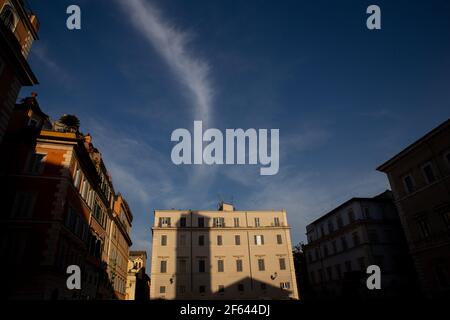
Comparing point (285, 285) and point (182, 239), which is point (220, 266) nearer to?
point (182, 239)

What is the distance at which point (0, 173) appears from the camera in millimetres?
19922

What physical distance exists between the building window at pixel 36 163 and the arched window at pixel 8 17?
8708 millimetres

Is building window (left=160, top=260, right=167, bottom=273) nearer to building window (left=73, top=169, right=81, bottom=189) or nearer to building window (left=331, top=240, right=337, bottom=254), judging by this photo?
building window (left=73, top=169, right=81, bottom=189)

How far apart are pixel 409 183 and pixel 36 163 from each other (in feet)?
110

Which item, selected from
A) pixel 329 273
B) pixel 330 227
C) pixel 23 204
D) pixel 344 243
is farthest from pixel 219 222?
pixel 23 204

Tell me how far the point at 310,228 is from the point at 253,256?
14435mm

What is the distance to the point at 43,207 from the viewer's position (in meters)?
19.8

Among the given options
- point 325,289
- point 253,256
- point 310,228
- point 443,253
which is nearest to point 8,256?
point 443,253

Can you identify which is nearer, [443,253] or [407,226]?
[443,253]

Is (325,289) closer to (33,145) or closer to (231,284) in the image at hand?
(231,284)

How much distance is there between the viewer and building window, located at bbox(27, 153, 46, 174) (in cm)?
2080

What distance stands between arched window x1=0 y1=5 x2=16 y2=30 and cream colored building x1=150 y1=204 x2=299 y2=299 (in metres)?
35.2

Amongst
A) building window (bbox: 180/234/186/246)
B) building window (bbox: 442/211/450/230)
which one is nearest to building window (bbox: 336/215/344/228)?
building window (bbox: 442/211/450/230)
